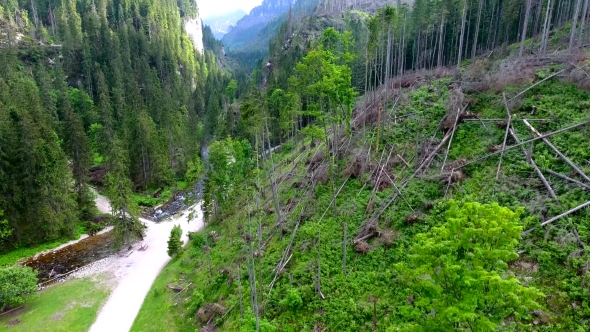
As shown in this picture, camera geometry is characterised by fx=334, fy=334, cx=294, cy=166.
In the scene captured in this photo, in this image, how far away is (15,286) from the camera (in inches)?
1030

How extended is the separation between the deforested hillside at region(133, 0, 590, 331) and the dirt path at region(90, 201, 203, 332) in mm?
1447

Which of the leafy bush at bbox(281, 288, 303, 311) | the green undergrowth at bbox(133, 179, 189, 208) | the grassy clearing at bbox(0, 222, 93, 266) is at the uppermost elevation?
the leafy bush at bbox(281, 288, 303, 311)

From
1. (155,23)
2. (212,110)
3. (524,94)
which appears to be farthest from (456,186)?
(155,23)

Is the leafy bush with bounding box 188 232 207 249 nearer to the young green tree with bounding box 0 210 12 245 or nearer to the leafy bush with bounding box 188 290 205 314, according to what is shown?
the leafy bush with bounding box 188 290 205 314

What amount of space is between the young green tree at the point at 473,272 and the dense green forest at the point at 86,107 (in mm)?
35810

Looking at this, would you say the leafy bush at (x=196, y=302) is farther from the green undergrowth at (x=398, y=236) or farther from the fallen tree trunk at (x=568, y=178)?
the fallen tree trunk at (x=568, y=178)

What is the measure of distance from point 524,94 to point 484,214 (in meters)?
21.9

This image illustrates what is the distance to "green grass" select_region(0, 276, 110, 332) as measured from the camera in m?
25.0

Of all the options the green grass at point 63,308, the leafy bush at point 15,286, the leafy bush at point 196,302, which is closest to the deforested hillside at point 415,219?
the leafy bush at point 196,302

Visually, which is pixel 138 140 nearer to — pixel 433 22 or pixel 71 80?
pixel 71 80

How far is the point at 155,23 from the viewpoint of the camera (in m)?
118

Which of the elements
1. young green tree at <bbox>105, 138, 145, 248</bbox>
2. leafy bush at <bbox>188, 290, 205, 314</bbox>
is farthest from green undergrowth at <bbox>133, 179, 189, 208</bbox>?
leafy bush at <bbox>188, 290, 205, 314</bbox>

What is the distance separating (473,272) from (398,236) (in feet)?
39.9

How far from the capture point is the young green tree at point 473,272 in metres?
8.52
